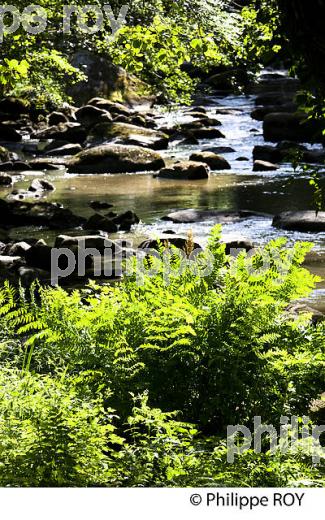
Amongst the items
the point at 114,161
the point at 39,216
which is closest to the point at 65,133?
the point at 114,161

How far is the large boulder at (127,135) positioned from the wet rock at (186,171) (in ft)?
12.2

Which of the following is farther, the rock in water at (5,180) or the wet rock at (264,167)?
the wet rock at (264,167)

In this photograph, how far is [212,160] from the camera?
23.5m

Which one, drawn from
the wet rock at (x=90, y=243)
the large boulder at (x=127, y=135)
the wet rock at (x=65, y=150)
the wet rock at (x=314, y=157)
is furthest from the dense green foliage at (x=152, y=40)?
the wet rock at (x=65, y=150)

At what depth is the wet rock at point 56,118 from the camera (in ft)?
104

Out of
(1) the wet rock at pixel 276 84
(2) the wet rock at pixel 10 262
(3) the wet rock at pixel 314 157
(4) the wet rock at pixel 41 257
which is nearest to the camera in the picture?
(2) the wet rock at pixel 10 262

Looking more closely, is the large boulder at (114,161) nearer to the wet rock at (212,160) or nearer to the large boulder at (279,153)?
the wet rock at (212,160)

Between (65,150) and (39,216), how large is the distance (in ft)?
34.8

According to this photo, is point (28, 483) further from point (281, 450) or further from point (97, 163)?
point (97, 163)

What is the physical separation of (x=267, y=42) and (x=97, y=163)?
18759mm

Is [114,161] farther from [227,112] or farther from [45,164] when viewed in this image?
[227,112]

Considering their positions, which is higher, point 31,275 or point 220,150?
point 31,275

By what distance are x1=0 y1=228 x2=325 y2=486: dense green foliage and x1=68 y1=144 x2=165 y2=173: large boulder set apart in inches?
698

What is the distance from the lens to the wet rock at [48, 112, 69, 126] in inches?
1251
